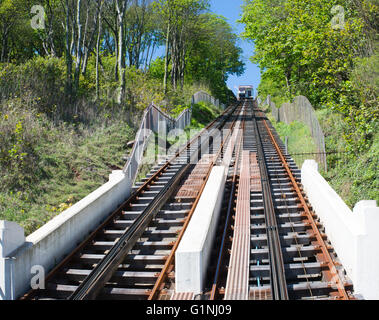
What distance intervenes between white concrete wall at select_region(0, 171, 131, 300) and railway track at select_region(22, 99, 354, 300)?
247mm

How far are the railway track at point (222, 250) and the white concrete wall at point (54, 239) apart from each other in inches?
9.7

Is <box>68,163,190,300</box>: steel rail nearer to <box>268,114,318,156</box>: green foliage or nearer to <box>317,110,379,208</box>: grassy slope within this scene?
<box>317,110,379,208</box>: grassy slope

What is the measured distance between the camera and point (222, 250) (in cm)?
759

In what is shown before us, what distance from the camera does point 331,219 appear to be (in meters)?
8.02

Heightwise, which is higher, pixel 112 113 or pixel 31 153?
pixel 112 113

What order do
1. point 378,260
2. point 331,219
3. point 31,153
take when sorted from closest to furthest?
point 378,260 < point 331,219 < point 31,153

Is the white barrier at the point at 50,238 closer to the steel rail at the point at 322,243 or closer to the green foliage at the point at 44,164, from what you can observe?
the green foliage at the point at 44,164

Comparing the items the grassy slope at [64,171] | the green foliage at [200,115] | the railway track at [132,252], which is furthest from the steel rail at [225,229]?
the green foliage at [200,115]

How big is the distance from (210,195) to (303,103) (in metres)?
12.6

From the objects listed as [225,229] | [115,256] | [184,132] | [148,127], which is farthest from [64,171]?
[184,132]
